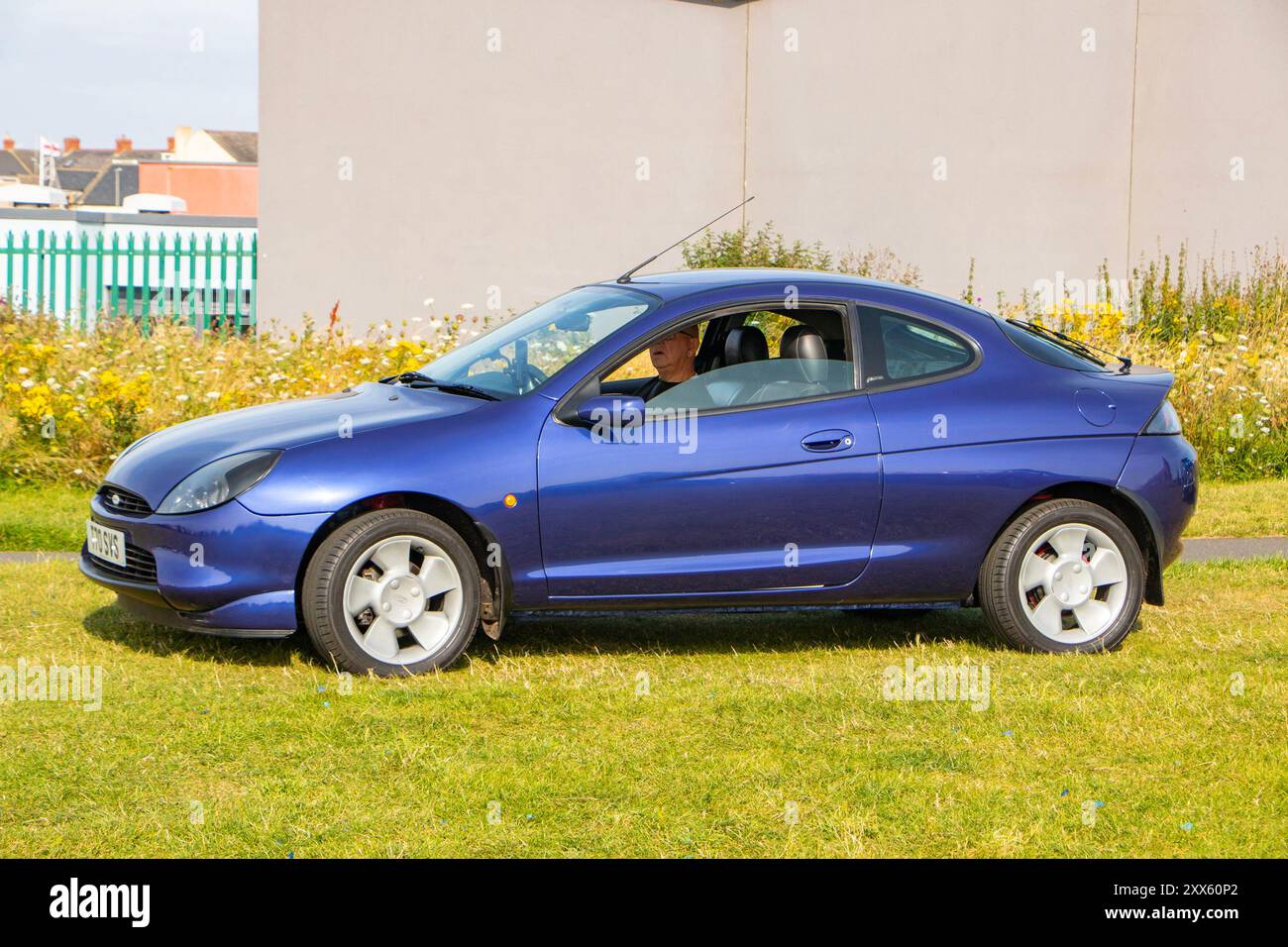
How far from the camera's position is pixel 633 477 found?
6.36m

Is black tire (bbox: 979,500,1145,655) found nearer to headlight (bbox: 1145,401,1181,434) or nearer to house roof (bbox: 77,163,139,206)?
headlight (bbox: 1145,401,1181,434)

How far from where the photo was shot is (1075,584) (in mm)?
6957

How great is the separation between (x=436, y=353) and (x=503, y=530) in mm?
6152

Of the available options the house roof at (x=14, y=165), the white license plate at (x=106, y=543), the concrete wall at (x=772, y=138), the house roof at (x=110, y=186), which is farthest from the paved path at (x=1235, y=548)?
the house roof at (x=14, y=165)

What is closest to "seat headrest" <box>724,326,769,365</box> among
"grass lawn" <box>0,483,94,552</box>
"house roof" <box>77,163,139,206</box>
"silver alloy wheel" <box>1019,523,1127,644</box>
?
"silver alloy wheel" <box>1019,523,1127,644</box>

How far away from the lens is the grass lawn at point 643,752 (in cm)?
456

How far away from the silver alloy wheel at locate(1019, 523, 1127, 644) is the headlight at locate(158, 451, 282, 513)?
3325 mm

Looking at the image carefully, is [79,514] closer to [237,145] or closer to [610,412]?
[610,412]

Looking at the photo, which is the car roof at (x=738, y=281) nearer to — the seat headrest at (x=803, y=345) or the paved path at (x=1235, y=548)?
the seat headrest at (x=803, y=345)

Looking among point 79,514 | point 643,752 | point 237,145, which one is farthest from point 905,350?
point 237,145

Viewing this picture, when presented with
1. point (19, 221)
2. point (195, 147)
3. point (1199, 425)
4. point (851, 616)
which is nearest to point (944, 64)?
point (1199, 425)

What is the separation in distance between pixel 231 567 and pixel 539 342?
1.72 meters

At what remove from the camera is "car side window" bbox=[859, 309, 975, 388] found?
6.80 metres

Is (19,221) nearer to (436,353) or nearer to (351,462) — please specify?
(436,353)
